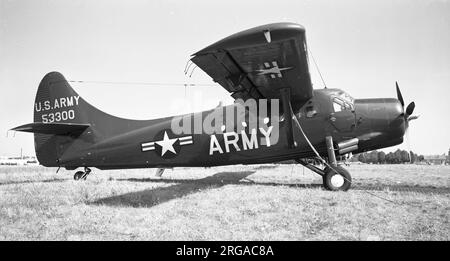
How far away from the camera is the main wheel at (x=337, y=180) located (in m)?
7.88

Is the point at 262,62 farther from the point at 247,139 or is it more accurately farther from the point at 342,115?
the point at 342,115

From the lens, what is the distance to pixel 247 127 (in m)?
9.21

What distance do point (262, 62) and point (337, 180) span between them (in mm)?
3762

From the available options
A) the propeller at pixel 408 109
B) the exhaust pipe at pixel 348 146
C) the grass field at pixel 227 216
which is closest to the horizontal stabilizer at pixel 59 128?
the grass field at pixel 227 216

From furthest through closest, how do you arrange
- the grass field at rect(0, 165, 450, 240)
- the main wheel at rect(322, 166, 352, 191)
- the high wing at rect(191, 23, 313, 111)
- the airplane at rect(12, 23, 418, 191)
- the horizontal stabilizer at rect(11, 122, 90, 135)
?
the horizontal stabilizer at rect(11, 122, 90, 135), the main wheel at rect(322, 166, 352, 191), the airplane at rect(12, 23, 418, 191), the high wing at rect(191, 23, 313, 111), the grass field at rect(0, 165, 450, 240)

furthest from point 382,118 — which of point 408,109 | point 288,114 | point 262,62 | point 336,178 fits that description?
point 262,62

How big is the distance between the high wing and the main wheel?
2135 mm

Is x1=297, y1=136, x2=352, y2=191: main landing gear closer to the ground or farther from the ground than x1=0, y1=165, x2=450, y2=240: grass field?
closer to the ground

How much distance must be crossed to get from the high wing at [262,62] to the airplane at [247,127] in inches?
0.8

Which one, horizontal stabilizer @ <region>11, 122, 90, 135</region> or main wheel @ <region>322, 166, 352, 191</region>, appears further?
horizontal stabilizer @ <region>11, 122, 90, 135</region>

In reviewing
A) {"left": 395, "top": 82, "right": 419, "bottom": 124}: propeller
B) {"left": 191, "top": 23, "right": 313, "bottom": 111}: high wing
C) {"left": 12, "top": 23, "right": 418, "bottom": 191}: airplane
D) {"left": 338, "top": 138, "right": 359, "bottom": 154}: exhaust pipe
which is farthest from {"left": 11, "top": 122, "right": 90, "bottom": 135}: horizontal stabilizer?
{"left": 395, "top": 82, "right": 419, "bottom": 124}: propeller

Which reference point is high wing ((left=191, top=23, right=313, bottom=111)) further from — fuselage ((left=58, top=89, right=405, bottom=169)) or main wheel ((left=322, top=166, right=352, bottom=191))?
main wheel ((left=322, top=166, right=352, bottom=191))

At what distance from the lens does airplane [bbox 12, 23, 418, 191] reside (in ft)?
21.2
